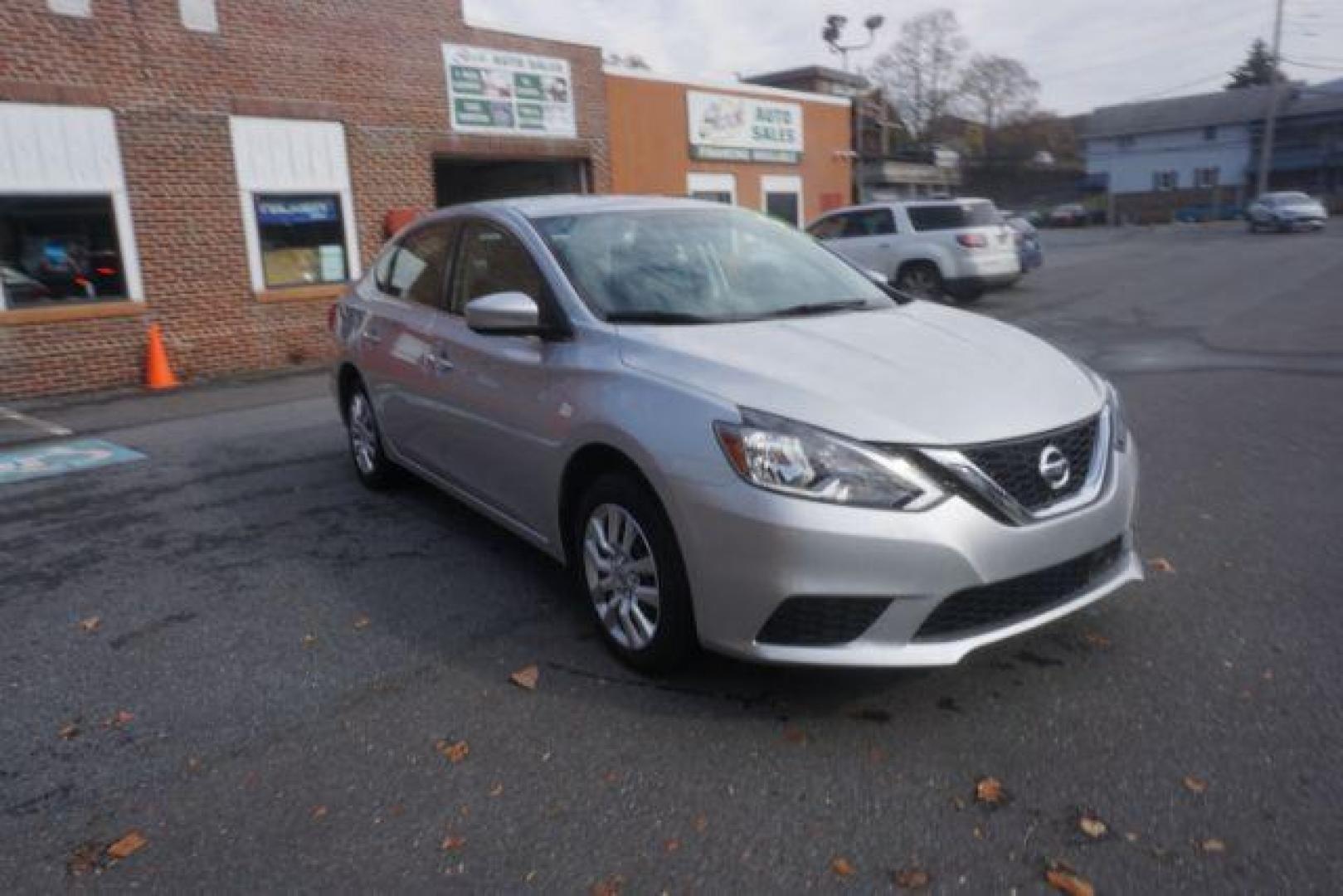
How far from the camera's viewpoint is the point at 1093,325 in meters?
13.5

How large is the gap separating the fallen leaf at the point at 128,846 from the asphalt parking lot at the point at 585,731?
0.02m

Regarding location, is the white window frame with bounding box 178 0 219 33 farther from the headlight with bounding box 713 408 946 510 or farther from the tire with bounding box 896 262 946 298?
the headlight with bounding box 713 408 946 510

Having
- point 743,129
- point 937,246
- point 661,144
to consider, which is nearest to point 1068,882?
point 937,246

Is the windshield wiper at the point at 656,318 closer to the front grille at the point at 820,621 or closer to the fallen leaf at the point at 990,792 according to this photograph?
the front grille at the point at 820,621

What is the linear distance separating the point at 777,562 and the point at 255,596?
8.87ft

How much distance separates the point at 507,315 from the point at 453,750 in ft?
5.15

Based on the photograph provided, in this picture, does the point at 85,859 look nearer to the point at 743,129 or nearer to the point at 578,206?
the point at 578,206

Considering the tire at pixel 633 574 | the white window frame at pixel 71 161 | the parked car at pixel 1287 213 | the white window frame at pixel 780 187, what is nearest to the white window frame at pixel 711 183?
the white window frame at pixel 780 187

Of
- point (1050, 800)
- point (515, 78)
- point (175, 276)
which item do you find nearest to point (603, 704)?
point (1050, 800)

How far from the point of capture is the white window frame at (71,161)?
10328mm

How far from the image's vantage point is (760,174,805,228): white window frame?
21.0 metres

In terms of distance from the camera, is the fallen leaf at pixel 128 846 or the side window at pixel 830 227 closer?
the fallen leaf at pixel 128 846

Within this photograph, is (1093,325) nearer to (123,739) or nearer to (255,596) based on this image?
(255,596)

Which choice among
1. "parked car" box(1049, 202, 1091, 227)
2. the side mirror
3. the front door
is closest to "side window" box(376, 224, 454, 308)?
the front door
